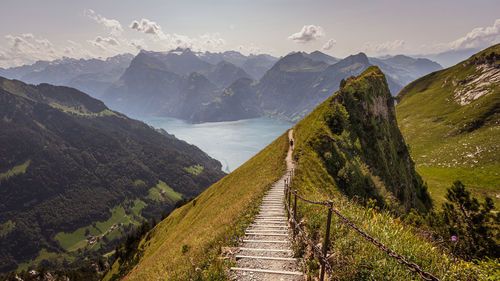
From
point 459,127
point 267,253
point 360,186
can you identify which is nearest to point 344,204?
point 267,253

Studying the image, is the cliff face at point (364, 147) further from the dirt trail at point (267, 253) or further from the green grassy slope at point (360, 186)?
the dirt trail at point (267, 253)

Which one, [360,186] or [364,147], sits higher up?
[364,147]

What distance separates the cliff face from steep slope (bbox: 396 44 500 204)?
30074 millimetres

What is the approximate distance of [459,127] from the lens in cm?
10131

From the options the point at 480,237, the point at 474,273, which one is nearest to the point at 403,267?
the point at 474,273

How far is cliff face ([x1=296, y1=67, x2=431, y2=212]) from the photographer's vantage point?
29297 mm

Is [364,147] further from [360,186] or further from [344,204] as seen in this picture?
[344,204]

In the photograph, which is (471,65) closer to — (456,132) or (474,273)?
(456,132)

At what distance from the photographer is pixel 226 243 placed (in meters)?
12.3

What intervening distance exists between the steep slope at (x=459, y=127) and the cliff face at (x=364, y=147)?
30074mm

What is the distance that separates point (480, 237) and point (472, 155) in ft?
287

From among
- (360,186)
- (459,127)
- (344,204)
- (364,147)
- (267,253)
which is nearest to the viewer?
(267,253)

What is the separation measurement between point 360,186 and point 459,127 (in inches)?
4475

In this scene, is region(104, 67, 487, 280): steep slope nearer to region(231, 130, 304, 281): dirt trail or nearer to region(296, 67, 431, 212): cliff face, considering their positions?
region(296, 67, 431, 212): cliff face
